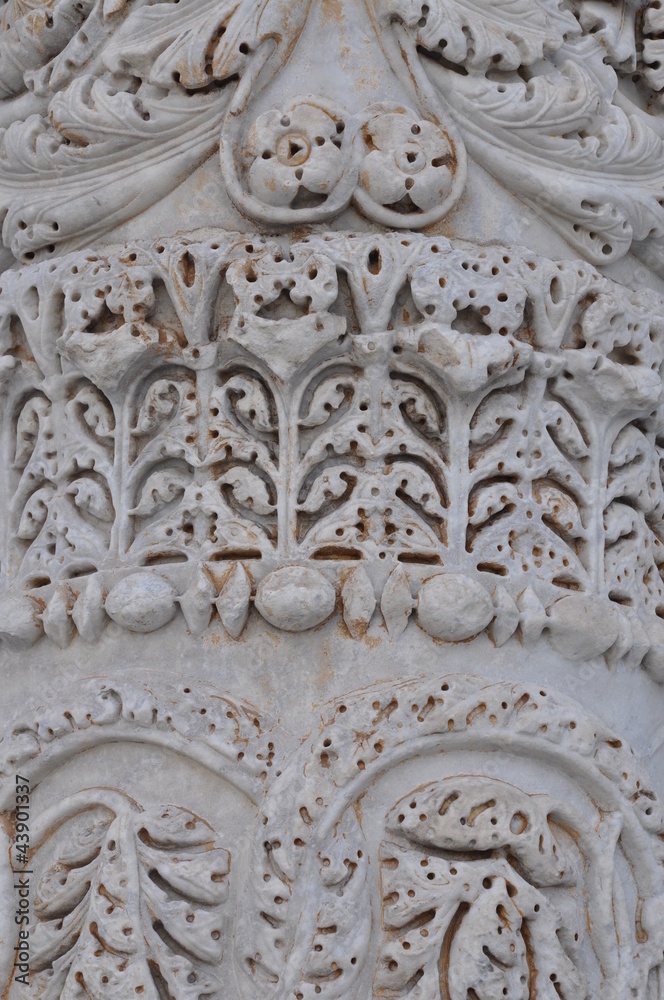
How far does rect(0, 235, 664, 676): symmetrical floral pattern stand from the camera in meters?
3.52

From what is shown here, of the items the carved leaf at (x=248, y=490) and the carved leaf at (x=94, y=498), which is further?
the carved leaf at (x=94, y=498)

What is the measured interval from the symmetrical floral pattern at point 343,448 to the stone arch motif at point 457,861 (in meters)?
0.21

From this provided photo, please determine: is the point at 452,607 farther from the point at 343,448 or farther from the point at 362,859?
the point at 362,859

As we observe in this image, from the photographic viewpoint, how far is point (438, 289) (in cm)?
363

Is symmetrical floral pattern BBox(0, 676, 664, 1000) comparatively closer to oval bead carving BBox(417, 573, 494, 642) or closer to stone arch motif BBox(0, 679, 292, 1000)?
stone arch motif BBox(0, 679, 292, 1000)

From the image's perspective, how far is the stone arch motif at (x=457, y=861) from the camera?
3.29m

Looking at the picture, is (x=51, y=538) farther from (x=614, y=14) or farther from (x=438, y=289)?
(x=614, y=14)

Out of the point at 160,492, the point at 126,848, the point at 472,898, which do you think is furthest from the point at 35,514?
the point at 472,898

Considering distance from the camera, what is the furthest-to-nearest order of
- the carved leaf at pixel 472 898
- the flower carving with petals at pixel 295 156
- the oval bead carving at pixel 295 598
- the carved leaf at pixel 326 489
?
1. the flower carving with petals at pixel 295 156
2. the carved leaf at pixel 326 489
3. the oval bead carving at pixel 295 598
4. the carved leaf at pixel 472 898

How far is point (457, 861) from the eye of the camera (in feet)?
11.0

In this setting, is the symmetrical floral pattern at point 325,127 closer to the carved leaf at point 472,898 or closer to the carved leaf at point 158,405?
the carved leaf at point 158,405

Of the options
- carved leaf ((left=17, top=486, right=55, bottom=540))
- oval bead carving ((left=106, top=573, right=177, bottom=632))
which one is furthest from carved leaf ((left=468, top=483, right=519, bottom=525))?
carved leaf ((left=17, top=486, right=55, bottom=540))

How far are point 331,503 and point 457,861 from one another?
0.80m

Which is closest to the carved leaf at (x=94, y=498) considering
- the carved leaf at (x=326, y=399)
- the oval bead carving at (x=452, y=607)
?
the carved leaf at (x=326, y=399)
